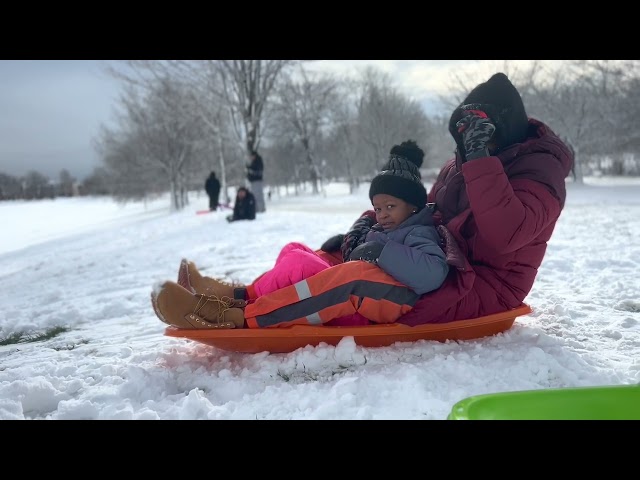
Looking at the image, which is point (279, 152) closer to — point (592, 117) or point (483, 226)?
point (592, 117)

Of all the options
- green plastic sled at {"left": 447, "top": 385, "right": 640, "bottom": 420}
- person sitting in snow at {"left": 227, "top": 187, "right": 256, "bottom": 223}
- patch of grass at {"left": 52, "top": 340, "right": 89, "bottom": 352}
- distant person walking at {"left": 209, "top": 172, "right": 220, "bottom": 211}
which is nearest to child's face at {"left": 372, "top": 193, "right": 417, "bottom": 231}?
green plastic sled at {"left": 447, "top": 385, "right": 640, "bottom": 420}

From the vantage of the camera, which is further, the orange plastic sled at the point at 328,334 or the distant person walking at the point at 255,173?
the distant person walking at the point at 255,173

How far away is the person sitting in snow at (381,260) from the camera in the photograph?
2439 millimetres

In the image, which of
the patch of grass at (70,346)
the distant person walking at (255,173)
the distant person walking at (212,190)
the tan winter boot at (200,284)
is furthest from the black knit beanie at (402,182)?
the distant person walking at (212,190)

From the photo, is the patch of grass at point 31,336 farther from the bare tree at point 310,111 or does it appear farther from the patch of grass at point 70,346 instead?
the bare tree at point 310,111

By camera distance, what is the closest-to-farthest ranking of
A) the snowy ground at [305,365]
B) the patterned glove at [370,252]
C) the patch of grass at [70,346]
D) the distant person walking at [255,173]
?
the snowy ground at [305,365] → the patterned glove at [370,252] → the patch of grass at [70,346] → the distant person walking at [255,173]

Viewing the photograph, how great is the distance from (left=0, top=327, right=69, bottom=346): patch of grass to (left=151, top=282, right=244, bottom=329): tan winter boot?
1.50m

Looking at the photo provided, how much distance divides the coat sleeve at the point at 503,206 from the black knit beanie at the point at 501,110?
13.3 inches

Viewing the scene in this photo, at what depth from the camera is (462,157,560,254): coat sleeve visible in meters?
2.32

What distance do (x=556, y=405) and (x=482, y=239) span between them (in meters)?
1.10
